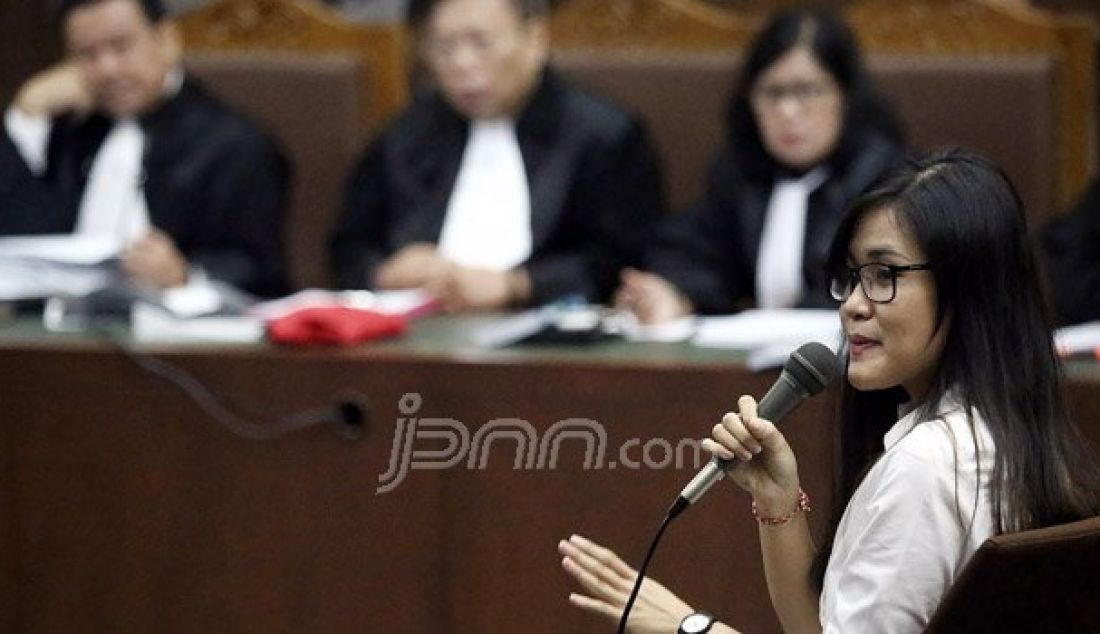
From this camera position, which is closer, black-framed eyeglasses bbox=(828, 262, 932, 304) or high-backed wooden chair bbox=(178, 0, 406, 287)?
black-framed eyeglasses bbox=(828, 262, 932, 304)

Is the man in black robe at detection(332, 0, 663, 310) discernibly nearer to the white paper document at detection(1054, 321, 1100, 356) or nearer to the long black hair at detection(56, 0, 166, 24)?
the long black hair at detection(56, 0, 166, 24)

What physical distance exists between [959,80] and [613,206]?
2.78 feet

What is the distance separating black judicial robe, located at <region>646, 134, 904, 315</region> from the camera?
463cm

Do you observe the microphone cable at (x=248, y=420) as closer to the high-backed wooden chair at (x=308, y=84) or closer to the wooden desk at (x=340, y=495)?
the wooden desk at (x=340, y=495)

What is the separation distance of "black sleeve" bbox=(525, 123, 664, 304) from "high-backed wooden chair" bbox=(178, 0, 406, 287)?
0.70 m

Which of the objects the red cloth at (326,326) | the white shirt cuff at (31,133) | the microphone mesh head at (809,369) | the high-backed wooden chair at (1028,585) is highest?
the white shirt cuff at (31,133)

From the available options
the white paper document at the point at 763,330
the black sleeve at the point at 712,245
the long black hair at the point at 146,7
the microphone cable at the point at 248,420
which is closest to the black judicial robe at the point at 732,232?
the black sleeve at the point at 712,245

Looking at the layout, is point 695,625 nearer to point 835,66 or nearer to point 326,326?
point 326,326

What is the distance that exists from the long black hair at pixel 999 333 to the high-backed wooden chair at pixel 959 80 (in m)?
2.75

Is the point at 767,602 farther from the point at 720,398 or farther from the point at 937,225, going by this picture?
the point at 937,225

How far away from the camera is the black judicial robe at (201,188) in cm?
523

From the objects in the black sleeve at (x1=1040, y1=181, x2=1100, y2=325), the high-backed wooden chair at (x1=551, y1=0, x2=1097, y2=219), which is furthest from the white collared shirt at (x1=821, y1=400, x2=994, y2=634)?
the high-backed wooden chair at (x1=551, y1=0, x2=1097, y2=219)

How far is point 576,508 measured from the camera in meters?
3.68

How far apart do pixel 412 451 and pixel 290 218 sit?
195 centimetres
